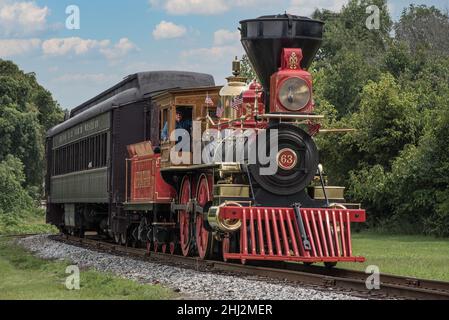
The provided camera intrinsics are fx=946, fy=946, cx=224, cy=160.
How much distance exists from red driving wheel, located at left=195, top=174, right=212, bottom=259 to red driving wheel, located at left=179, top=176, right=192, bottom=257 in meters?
0.54

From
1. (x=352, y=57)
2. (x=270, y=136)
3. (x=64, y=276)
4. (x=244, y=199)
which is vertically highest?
(x=352, y=57)

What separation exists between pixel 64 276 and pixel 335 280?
178 inches

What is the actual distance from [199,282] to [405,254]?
8241 millimetres

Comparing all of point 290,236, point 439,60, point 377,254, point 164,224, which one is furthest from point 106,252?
point 439,60

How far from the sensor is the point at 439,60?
4384 cm

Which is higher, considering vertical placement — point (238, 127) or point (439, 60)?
point (439, 60)

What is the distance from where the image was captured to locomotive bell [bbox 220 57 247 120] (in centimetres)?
1622

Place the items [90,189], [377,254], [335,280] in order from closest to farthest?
1. [335,280]
2. [377,254]
3. [90,189]

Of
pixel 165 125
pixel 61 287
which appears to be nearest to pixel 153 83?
pixel 165 125

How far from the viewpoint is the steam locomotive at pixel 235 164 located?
14586 mm

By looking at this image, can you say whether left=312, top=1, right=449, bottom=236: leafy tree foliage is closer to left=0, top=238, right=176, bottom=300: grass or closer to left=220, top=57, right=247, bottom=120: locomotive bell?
left=220, top=57, right=247, bottom=120: locomotive bell

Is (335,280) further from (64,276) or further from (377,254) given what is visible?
(377,254)

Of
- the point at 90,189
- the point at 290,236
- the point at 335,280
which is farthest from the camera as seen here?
the point at 90,189

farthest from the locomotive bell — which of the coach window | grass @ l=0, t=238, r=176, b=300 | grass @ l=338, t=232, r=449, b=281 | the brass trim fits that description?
grass @ l=0, t=238, r=176, b=300
